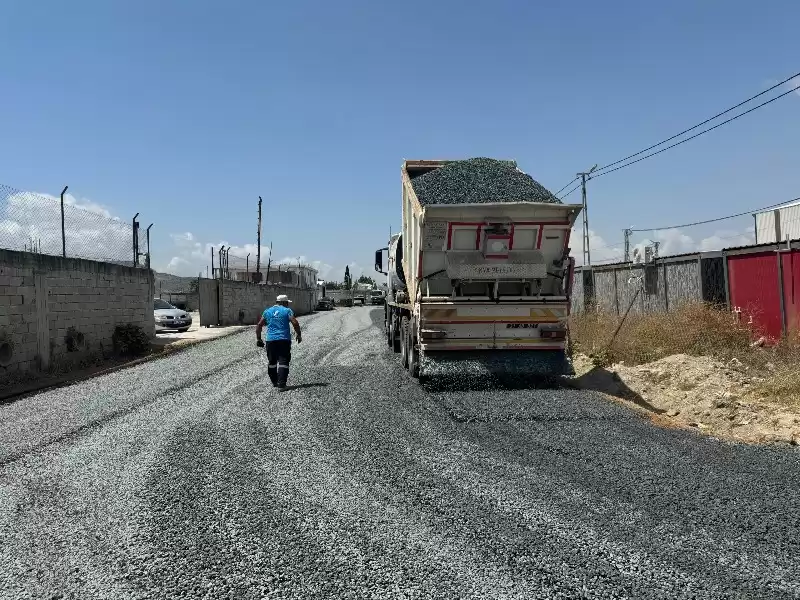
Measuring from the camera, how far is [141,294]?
1836 cm

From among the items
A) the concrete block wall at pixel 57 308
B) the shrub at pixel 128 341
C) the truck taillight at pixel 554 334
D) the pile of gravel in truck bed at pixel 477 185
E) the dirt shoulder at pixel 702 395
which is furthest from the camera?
the shrub at pixel 128 341

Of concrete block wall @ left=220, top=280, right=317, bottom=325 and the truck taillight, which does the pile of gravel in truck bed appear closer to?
the truck taillight

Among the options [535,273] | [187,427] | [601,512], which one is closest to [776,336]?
[535,273]

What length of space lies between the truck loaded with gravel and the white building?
54.9ft

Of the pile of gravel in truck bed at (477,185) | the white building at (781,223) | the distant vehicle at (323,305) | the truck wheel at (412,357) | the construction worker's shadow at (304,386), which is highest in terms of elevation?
the white building at (781,223)

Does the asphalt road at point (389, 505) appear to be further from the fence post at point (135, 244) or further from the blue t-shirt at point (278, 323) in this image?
the fence post at point (135, 244)

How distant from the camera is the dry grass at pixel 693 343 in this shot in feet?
34.7

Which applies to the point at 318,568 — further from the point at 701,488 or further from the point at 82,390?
the point at 82,390

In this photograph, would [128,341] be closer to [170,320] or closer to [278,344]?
[170,320]

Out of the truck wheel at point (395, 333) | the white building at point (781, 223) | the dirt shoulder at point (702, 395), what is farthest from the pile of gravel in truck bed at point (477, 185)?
the white building at point (781, 223)

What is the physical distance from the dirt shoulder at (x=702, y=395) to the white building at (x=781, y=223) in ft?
51.0

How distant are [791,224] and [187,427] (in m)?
24.2

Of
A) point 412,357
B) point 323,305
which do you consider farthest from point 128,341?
point 323,305

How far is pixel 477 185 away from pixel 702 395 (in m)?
4.60
